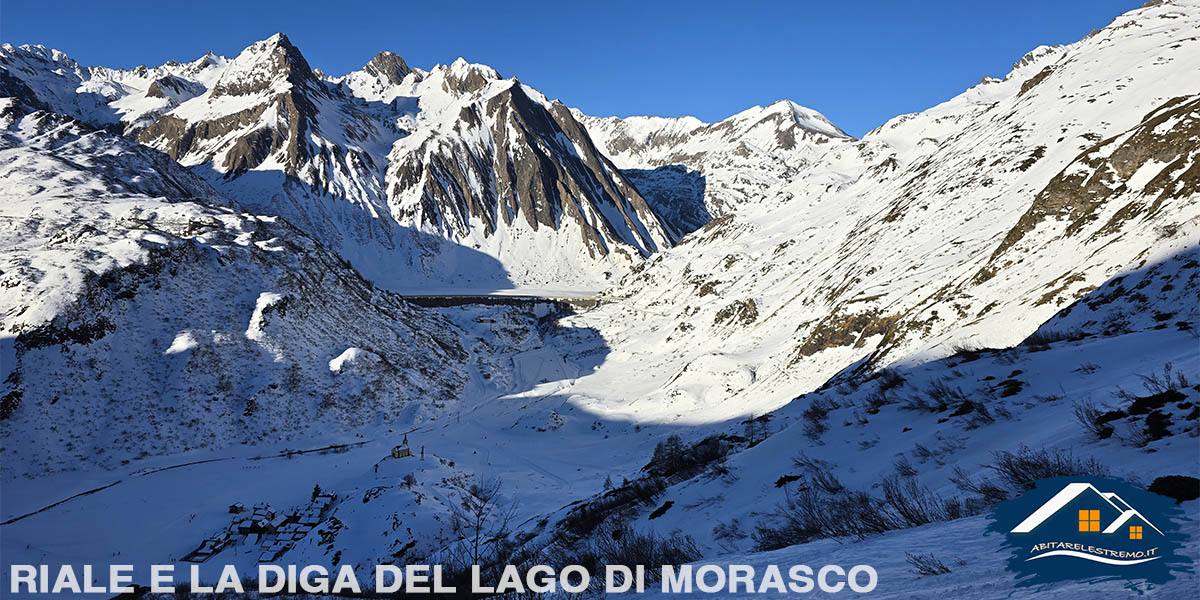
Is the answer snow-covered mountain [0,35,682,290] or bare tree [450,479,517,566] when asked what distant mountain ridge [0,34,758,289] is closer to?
snow-covered mountain [0,35,682,290]

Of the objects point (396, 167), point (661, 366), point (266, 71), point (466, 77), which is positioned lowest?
point (661, 366)

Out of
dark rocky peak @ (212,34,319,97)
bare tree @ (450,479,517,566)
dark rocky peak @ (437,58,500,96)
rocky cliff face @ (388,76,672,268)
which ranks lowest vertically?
bare tree @ (450,479,517,566)

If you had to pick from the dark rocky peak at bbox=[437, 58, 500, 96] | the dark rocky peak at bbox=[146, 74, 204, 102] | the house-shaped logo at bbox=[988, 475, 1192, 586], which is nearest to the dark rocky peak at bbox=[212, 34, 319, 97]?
the dark rocky peak at bbox=[146, 74, 204, 102]

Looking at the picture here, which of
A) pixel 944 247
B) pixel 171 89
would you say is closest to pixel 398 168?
pixel 171 89

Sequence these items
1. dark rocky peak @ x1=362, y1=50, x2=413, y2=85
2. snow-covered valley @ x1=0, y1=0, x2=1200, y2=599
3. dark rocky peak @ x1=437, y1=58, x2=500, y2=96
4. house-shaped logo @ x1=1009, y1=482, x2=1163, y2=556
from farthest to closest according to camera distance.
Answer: dark rocky peak @ x1=362, y1=50, x2=413, y2=85
dark rocky peak @ x1=437, y1=58, x2=500, y2=96
snow-covered valley @ x1=0, y1=0, x2=1200, y2=599
house-shaped logo @ x1=1009, y1=482, x2=1163, y2=556

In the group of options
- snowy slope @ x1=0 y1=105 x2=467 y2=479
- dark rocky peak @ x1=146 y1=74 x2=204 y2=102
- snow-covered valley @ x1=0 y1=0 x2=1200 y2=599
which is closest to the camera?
snow-covered valley @ x1=0 y1=0 x2=1200 y2=599

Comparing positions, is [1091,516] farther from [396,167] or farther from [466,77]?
[466,77]
